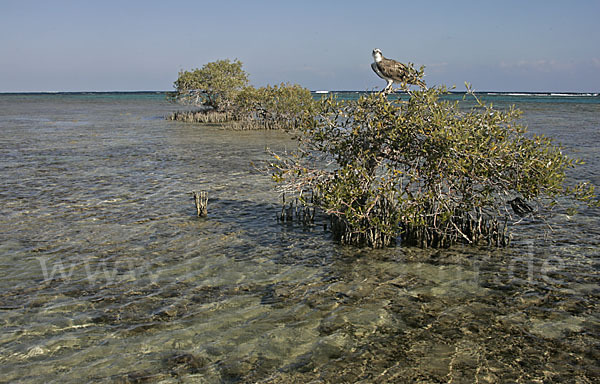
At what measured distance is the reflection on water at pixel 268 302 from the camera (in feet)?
15.9

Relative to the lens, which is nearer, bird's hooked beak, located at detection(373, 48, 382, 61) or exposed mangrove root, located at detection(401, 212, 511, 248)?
bird's hooked beak, located at detection(373, 48, 382, 61)

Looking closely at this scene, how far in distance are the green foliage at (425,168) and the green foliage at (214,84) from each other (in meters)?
28.1

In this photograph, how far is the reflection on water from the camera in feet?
Result: 15.9

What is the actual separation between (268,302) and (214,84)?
3190cm

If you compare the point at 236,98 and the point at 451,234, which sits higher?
the point at 236,98

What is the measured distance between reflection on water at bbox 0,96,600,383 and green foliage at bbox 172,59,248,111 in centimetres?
2583

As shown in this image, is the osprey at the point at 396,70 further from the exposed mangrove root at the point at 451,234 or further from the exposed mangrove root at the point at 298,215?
the exposed mangrove root at the point at 298,215

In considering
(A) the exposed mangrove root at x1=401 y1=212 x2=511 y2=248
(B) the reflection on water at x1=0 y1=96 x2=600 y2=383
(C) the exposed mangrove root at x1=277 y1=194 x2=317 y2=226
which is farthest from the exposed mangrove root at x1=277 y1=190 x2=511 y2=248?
(C) the exposed mangrove root at x1=277 y1=194 x2=317 y2=226

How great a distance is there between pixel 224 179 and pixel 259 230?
18.7ft

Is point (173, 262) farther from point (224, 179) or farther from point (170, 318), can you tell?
point (224, 179)

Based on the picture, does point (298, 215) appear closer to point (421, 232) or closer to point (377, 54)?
point (421, 232)

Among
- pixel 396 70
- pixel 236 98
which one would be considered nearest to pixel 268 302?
pixel 396 70

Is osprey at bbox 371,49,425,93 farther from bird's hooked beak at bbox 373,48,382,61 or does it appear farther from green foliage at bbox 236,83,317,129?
green foliage at bbox 236,83,317,129

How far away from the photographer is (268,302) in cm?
623
